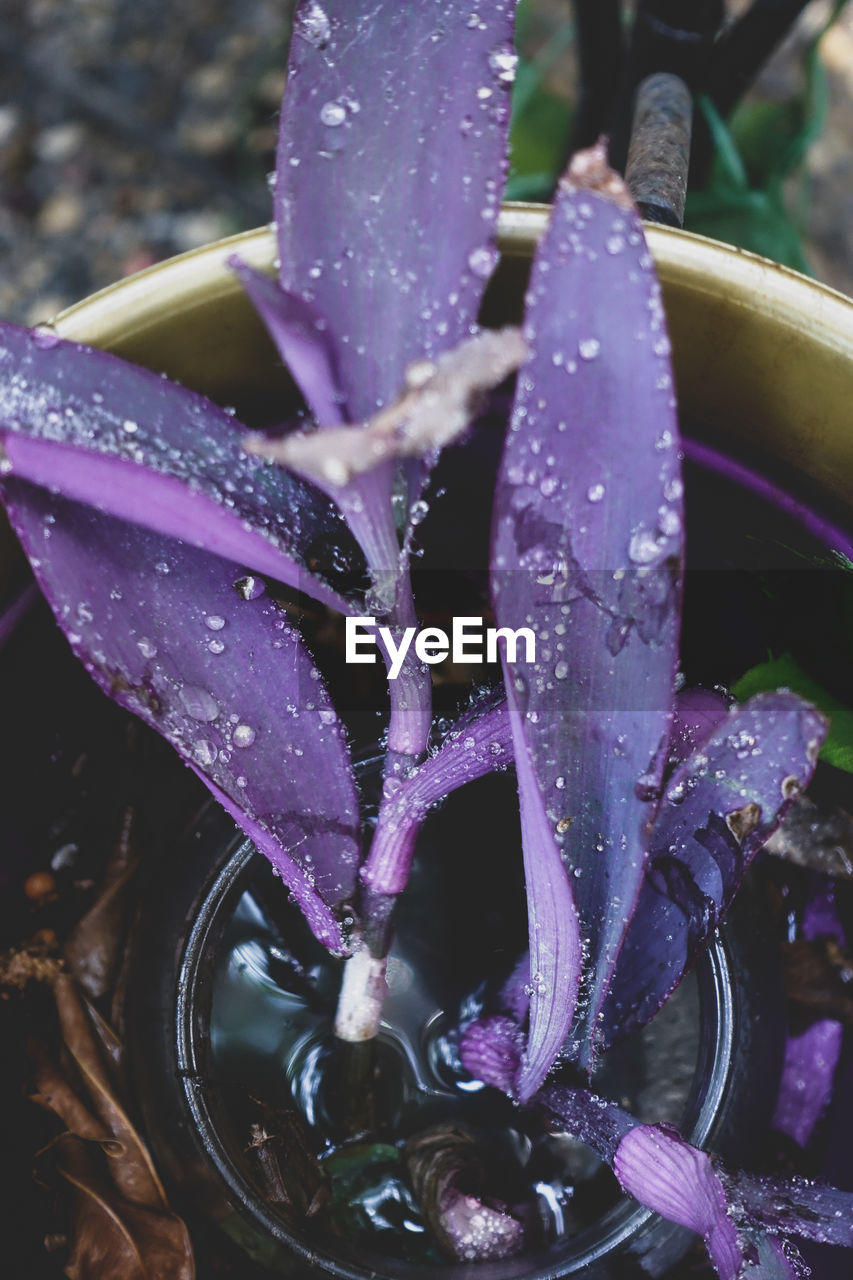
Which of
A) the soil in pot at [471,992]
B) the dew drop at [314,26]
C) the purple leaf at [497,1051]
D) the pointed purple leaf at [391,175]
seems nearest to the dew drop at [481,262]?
the pointed purple leaf at [391,175]

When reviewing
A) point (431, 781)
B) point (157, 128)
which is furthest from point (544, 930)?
point (157, 128)

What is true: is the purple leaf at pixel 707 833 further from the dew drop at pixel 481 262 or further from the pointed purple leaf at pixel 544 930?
the dew drop at pixel 481 262

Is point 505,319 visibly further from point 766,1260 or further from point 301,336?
point 766,1260

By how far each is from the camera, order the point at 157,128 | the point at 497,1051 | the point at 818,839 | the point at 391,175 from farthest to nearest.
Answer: the point at 157,128 → the point at 818,839 → the point at 497,1051 → the point at 391,175

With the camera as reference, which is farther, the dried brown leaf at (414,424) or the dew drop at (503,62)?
the dew drop at (503,62)

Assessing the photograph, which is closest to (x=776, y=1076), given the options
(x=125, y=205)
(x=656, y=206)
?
(x=656, y=206)
